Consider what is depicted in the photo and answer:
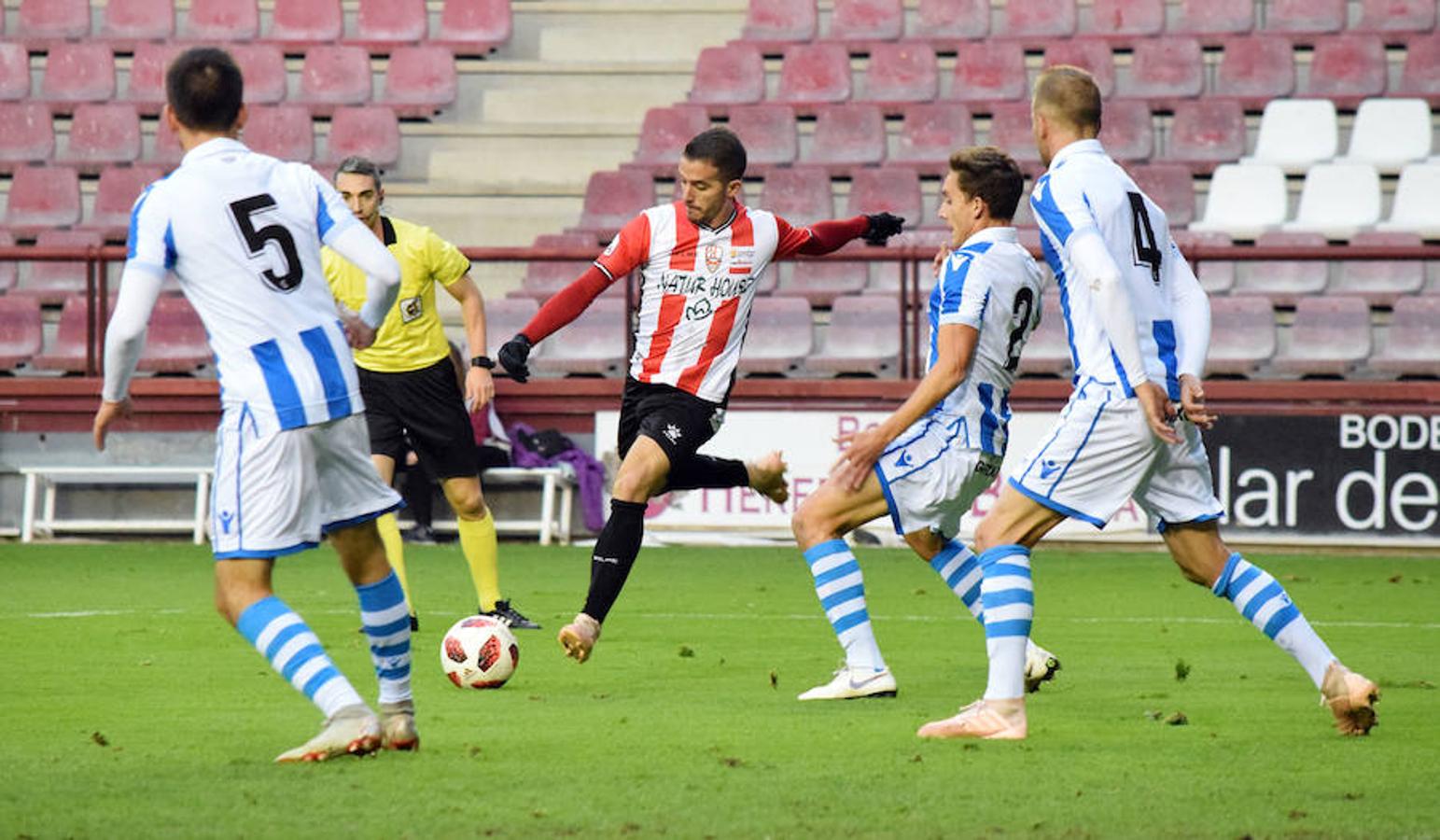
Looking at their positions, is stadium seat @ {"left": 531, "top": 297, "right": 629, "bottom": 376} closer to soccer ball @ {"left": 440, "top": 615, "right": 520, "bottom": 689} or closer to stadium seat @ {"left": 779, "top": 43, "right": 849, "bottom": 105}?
stadium seat @ {"left": 779, "top": 43, "right": 849, "bottom": 105}

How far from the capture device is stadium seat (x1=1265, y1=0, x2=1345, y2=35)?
1769cm

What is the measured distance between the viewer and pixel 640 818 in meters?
4.67

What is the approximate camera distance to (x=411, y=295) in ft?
30.8

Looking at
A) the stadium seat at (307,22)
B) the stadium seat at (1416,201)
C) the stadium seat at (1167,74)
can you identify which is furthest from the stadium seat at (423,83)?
the stadium seat at (1416,201)

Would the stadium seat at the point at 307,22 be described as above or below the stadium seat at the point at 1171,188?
above

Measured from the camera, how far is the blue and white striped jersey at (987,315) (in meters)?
6.38

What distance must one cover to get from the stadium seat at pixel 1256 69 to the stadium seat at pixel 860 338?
13.1 feet

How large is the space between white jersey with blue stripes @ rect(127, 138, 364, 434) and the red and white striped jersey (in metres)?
2.50

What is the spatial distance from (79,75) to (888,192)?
7.53m

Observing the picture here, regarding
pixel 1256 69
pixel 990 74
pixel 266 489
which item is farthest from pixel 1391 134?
pixel 266 489

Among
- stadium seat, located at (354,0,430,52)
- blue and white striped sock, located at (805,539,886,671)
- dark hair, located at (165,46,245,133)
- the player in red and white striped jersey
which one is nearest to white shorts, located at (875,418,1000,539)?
blue and white striped sock, located at (805,539,886,671)

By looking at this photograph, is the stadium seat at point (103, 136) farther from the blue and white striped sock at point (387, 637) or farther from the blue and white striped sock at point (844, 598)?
the blue and white striped sock at point (387, 637)

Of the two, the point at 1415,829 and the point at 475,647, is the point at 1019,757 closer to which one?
the point at 1415,829

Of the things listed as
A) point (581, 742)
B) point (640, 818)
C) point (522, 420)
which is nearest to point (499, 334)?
point (522, 420)
